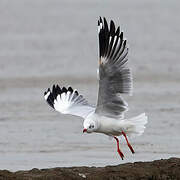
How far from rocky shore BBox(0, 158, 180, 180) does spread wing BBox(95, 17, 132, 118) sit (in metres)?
1.22

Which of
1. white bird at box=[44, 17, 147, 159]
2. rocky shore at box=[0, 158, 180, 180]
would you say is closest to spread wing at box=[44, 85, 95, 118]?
white bird at box=[44, 17, 147, 159]

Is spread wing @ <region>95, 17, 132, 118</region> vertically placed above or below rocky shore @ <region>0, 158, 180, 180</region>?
above

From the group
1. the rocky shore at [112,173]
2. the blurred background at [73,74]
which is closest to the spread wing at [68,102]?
the blurred background at [73,74]

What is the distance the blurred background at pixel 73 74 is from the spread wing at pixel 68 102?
59 centimetres

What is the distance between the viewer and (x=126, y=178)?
25.4 feet

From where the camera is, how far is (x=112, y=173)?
7.77 m

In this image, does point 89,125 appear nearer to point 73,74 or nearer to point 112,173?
point 112,173

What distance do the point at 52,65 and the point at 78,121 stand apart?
5.31 m

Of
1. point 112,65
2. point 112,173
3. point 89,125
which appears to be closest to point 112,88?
point 112,65

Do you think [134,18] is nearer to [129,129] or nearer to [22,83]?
[22,83]

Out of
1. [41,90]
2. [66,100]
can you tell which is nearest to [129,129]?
[66,100]

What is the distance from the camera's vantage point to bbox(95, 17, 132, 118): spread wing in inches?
350

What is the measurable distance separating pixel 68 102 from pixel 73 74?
19.9ft

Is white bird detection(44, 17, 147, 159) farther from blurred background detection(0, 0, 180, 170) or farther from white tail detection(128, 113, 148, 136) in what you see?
blurred background detection(0, 0, 180, 170)
